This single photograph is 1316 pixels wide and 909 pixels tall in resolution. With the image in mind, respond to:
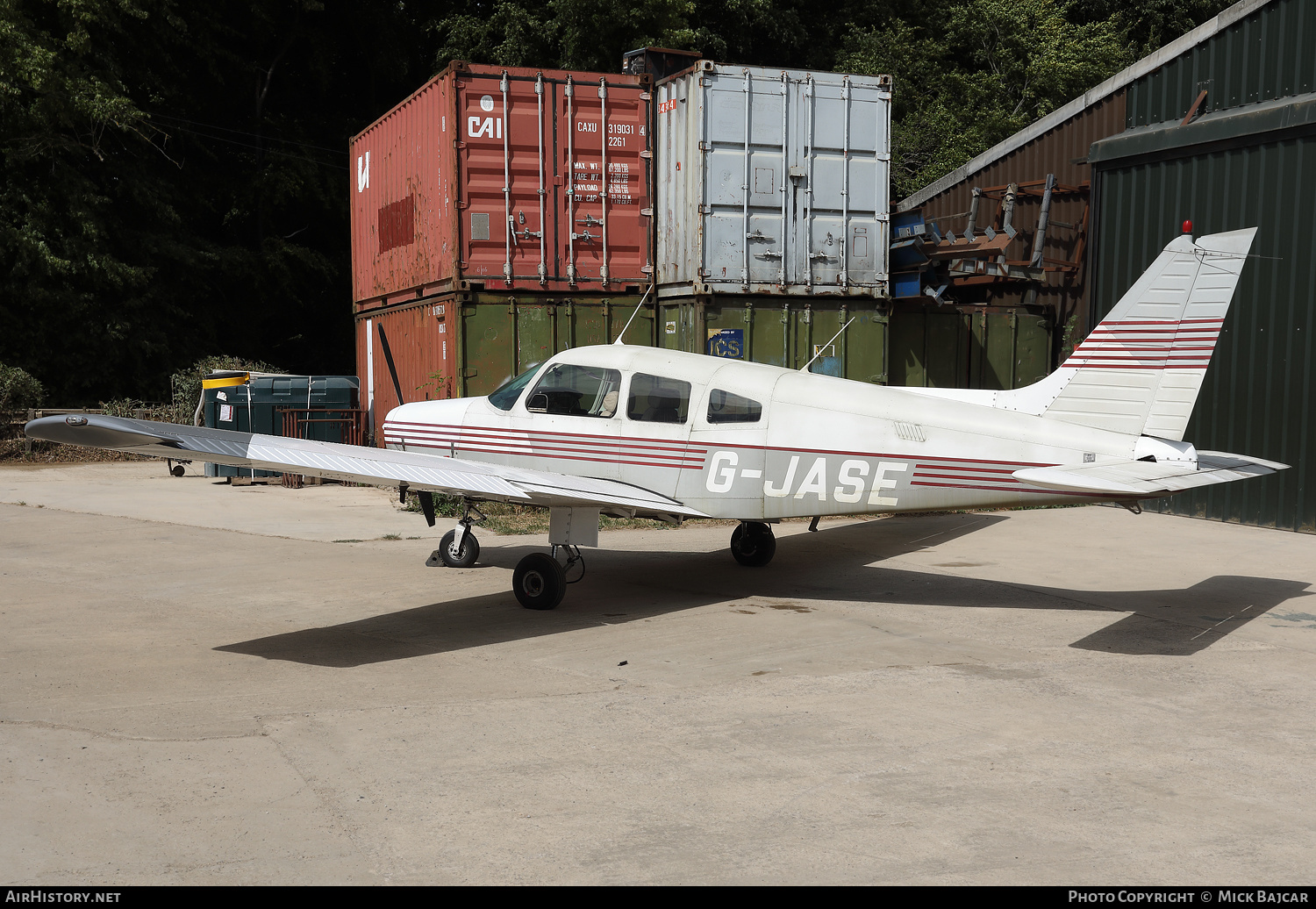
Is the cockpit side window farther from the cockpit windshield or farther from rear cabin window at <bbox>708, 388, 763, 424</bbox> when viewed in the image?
rear cabin window at <bbox>708, 388, 763, 424</bbox>

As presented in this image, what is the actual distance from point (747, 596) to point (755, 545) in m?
1.40

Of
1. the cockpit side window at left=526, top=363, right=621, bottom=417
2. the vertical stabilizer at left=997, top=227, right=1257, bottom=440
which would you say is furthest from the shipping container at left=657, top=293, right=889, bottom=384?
the vertical stabilizer at left=997, top=227, right=1257, bottom=440

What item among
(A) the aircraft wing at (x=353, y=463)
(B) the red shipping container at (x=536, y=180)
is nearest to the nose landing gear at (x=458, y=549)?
(A) the aircraft wing at (x=353, y=463)

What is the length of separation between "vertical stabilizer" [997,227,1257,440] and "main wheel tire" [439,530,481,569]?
5.61 metres

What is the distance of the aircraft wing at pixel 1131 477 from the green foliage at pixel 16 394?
75.1 feet

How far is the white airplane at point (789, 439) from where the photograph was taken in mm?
7891

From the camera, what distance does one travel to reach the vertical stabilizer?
7.98m

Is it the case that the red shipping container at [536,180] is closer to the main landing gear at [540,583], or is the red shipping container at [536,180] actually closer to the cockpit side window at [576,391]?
the cockpit side window at [576,391]

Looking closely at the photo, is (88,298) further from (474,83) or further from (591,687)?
(591,687)

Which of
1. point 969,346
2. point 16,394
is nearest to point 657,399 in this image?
point 969,346

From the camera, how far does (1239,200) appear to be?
1419cm

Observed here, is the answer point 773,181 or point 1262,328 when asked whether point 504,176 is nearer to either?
point 773,181

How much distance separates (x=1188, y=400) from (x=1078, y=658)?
2.24 meters

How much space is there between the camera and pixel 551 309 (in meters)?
15.3
